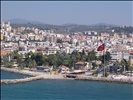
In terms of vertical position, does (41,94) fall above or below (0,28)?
below

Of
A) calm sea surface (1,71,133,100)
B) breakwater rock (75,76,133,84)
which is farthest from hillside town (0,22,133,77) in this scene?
calm sea surface (1,71,133,100)

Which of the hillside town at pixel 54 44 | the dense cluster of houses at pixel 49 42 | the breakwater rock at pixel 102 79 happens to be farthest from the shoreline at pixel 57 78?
the dense cluster of houses at pixel 49 42

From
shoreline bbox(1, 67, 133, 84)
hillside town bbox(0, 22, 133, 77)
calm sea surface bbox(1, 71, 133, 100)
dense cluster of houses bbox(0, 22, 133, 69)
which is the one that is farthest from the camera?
dense cluster of houses bbox(0, 22, 133, 69)

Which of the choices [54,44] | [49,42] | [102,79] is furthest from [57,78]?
[49,42]

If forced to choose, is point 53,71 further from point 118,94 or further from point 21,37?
point 21,37

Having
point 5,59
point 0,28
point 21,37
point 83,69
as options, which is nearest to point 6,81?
point 83,69

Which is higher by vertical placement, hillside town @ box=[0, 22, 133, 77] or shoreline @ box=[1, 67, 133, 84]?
hillside town @ box=[0, 22, 133, 77]

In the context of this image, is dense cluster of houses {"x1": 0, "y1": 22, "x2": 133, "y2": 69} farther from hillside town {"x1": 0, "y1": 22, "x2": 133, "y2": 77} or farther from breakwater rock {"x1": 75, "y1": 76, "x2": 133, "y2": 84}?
breakwater rock {"x1": 75, "y1": 76, "x2": 133, "y2": 84}

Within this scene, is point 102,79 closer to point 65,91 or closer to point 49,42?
point 65,91

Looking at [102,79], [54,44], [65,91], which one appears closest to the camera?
[65,91]
